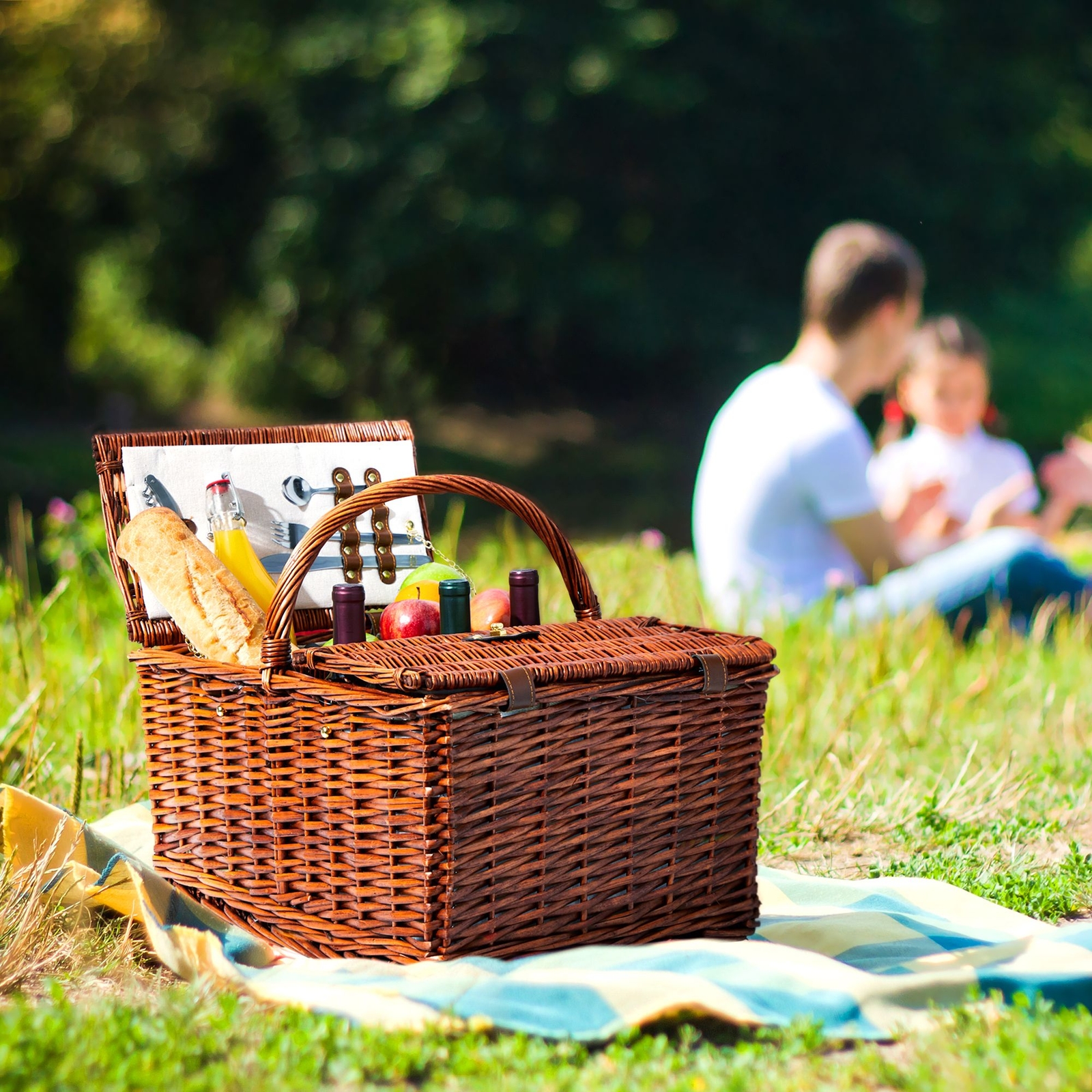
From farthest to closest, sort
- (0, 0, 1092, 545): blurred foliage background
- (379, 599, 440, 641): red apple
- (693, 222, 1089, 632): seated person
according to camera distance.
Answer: (0, 0, 1092, 545): blurred foliage background
(693, 222, 1089, 632): seated person
(379, 599, 440, 641): red apple

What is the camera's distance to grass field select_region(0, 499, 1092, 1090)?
62.9 inches

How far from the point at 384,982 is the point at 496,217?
12.4 meters

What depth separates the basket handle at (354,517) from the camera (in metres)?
1.92

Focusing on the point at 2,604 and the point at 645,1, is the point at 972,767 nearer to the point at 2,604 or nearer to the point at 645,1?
the point at 2,604

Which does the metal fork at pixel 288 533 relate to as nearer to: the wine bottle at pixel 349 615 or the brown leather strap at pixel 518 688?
the wine bottle at pixel 349 615

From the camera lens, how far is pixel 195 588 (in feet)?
7.14

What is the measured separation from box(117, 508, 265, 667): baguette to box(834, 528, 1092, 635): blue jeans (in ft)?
7.78

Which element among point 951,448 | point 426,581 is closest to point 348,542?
point 426,581

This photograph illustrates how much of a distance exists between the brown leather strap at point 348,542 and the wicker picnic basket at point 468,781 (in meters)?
0.43

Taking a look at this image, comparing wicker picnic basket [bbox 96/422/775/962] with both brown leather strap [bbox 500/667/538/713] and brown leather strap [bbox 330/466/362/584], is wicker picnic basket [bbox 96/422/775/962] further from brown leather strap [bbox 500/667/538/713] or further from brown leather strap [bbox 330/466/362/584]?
brown leather strap [bbox 330/466/362/584]

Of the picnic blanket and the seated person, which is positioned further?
the seated person

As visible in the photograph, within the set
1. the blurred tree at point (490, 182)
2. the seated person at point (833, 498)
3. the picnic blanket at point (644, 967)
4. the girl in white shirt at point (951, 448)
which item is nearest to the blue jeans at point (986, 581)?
the seated person at point (833, 498)

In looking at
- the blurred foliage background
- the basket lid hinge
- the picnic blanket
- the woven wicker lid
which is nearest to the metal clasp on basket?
the woven wicker lid

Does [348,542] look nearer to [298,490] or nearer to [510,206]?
[298,490]
